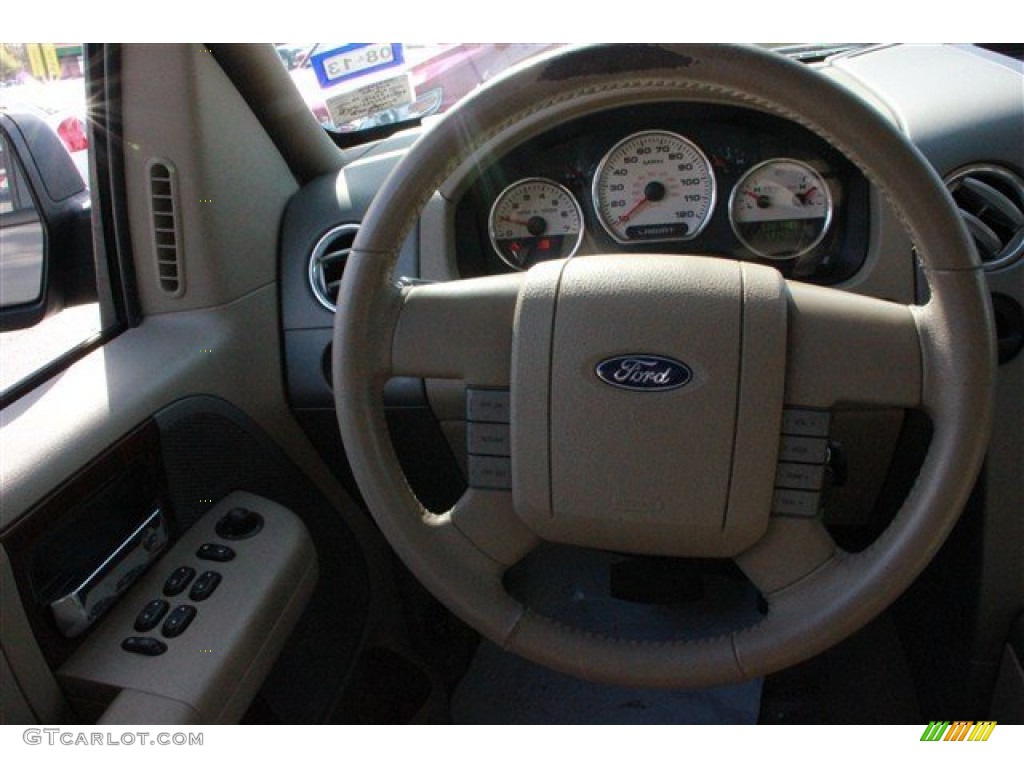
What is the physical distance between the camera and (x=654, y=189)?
1.58 meters

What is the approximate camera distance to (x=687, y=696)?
182 cm

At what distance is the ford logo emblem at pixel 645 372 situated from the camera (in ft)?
3.47

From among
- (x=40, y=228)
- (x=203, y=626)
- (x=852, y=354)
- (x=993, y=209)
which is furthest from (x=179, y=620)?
(x=993, y=209)

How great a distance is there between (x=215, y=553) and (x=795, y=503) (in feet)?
2.99

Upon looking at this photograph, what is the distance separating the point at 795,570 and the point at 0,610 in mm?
972

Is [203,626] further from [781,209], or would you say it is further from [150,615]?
[781,209]

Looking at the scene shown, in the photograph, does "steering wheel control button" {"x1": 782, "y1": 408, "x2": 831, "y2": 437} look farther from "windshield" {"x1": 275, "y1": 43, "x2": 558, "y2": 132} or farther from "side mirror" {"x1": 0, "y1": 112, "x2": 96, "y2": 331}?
"side mirror" {"x1": 0, "y1": 112, "x2": 96, "y2": 331}

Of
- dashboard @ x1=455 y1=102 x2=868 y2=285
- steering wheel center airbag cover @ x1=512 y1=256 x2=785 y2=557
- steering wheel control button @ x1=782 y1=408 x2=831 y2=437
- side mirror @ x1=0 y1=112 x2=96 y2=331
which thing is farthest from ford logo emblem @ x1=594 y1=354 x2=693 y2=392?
side mirror @ x1=0 y1=112 x2=96 y2=331

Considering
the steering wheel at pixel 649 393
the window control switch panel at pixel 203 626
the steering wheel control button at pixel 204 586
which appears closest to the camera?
the steering wheel at pixel 649 393

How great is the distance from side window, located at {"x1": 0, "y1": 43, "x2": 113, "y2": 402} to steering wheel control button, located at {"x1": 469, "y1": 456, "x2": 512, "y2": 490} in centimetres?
69

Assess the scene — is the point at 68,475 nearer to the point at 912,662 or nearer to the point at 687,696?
the point at 687,696

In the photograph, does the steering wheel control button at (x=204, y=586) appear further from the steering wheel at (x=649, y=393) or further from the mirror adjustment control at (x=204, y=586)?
the steering wheel at (x=649, y=393)

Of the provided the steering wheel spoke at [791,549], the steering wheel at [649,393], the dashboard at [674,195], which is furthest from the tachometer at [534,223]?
the steering wheel spoke at [791,549]

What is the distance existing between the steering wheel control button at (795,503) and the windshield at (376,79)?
813 millimetres
